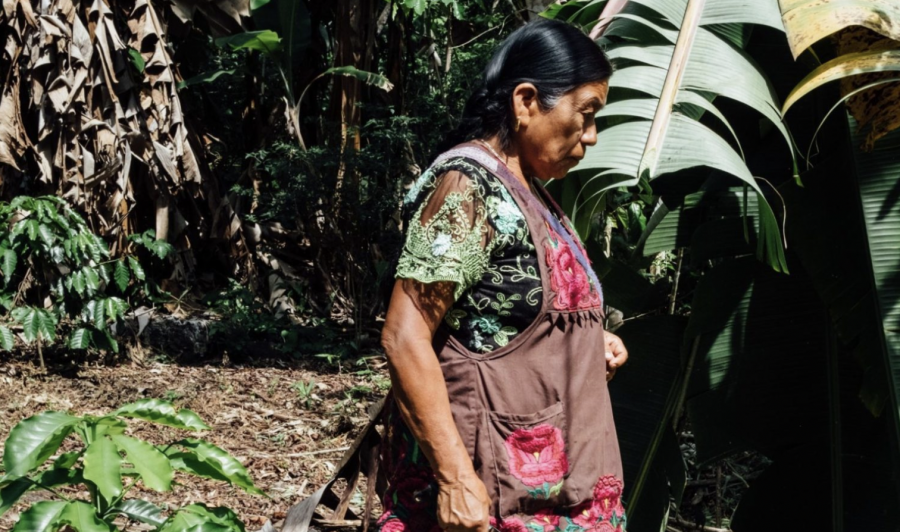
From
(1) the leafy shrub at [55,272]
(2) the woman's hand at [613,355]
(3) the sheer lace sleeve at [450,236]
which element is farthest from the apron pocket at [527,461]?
(1) the leafy shrub at [55,272]

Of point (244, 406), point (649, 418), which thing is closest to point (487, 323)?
point (649, 418)

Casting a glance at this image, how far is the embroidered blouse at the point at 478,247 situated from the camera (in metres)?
1.82

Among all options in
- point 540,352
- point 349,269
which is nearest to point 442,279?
point 540,352

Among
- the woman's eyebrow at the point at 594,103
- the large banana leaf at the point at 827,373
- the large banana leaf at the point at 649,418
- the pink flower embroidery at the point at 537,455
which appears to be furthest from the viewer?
the large banana leaf at the point at 649,418

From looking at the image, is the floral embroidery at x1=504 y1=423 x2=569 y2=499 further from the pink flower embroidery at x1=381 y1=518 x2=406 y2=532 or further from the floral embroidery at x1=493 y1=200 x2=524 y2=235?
the floral embroidery at x1=493 y1=200 x2=524 y2=235

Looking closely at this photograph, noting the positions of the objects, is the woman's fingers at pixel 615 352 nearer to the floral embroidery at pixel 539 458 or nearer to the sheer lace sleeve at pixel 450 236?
the floral embroidery at pixel 539 458

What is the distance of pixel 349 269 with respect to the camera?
23.3 ft

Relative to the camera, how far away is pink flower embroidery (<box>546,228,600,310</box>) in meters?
1.92

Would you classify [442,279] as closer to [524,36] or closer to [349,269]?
[524,36]

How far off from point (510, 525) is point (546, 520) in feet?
0.28

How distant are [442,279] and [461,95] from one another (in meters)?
5.72

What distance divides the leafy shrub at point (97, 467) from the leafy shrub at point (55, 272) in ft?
11.4

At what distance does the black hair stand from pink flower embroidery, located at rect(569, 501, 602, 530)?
0.74m

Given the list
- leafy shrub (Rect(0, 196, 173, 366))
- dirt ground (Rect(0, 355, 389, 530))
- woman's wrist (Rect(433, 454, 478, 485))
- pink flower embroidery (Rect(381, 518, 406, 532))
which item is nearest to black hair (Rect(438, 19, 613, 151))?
woman's wrist (Rect(433, 454, 478, 485))
